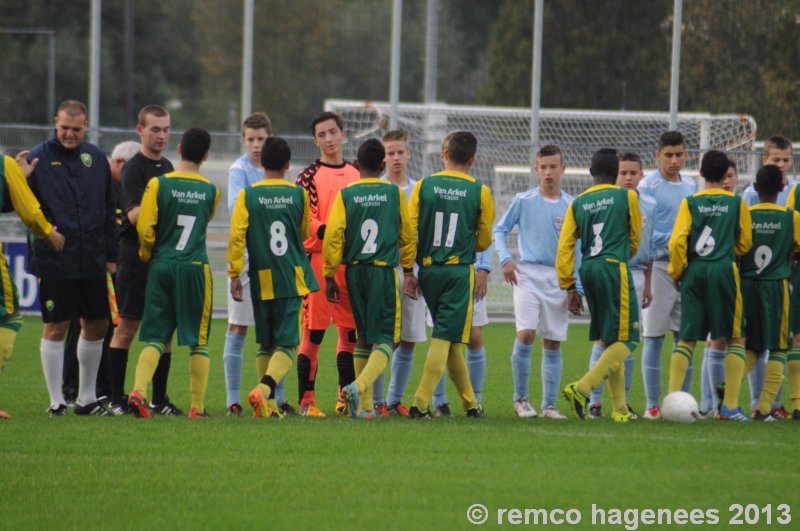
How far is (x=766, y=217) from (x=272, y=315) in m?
3.81

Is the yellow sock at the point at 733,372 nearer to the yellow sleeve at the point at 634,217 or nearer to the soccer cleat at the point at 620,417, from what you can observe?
the soccer cleat at the point at 620,417

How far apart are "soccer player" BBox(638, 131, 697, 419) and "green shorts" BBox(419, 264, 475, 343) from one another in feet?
6.00

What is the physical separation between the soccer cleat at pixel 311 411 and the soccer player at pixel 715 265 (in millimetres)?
2809

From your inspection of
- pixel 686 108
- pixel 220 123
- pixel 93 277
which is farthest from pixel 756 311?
pixel 220 123

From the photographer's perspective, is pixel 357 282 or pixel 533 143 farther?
pixel 533 143

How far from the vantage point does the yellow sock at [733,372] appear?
9008 mm

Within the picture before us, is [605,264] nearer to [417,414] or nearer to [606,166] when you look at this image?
[606,166]

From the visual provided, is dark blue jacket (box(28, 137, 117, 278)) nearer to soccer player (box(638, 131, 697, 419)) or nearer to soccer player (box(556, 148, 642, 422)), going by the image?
soccer player (box(556, 148, 642, 422))

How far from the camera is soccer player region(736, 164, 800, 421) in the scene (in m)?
9.27

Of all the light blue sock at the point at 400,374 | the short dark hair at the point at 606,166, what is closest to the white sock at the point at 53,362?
the light blue sock at the point at 400,374


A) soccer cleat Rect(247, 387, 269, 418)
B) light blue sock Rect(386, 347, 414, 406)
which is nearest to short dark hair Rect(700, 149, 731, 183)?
light blue sock Rect(386, 347, 414, 406)

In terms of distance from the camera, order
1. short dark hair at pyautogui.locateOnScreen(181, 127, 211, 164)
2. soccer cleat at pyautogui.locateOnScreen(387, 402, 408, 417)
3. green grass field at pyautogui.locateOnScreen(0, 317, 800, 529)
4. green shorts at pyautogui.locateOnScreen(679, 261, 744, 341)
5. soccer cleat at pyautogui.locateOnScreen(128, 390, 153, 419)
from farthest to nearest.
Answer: soccer cleat at pyautogui.locateOnScreen(387, 402, 408, 417) → green shorts at pyautogui.locateOnScreen(679, 261, 744, 341) → short dark hair at pyautogui.locateOnScreen(181, 127, 211, 164) → soccer cleat at pyautogui.locateOnScreen(128, 390, 153, 419) → green grass field at pyautogui.locateOnScreen(0, 317, 800, 529)

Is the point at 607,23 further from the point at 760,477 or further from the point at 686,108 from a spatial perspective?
the point at 760,477

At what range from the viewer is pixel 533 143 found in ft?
58.6
